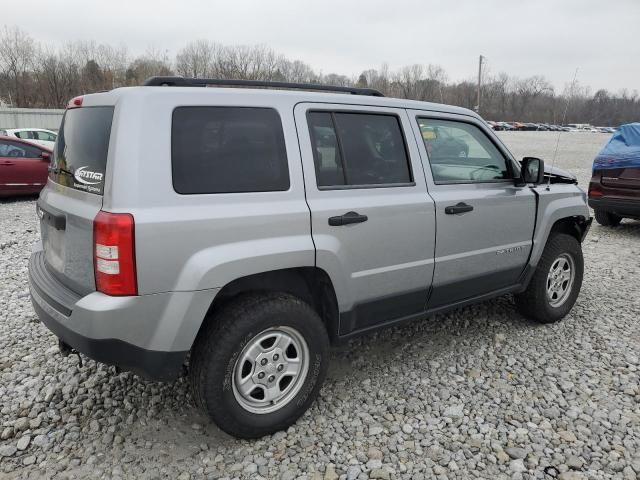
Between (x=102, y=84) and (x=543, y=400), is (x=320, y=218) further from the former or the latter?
(x=102, y=84)

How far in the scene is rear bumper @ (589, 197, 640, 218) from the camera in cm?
752

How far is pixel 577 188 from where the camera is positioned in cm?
445

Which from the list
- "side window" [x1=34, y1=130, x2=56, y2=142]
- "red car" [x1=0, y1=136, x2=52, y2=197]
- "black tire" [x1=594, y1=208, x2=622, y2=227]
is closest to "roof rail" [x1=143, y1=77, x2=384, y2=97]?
"black tire" [x1=594, y1=208, x2=622, y2=227]

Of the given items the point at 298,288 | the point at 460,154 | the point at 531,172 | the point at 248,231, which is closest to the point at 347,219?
the point at 298,288

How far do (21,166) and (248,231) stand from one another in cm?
966

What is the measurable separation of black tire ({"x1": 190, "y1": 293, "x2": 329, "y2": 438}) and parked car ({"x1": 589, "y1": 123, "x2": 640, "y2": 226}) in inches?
265

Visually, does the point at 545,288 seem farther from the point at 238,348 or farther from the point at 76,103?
the point at 76,103

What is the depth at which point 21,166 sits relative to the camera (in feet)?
33.4

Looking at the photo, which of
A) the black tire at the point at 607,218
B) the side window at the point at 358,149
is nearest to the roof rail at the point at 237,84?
the side window at the point at 358,149

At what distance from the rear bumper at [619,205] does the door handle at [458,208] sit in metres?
5.45

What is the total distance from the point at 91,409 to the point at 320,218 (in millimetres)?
1860

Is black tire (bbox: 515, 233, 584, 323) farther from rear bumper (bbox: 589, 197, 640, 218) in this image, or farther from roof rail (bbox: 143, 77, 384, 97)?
rear bumper (bbox: 589, 197, 640, 218)

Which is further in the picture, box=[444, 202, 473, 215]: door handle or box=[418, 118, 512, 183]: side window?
box=[418, 118, 512, 183]: side window

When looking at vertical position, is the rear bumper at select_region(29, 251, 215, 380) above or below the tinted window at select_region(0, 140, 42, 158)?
below
